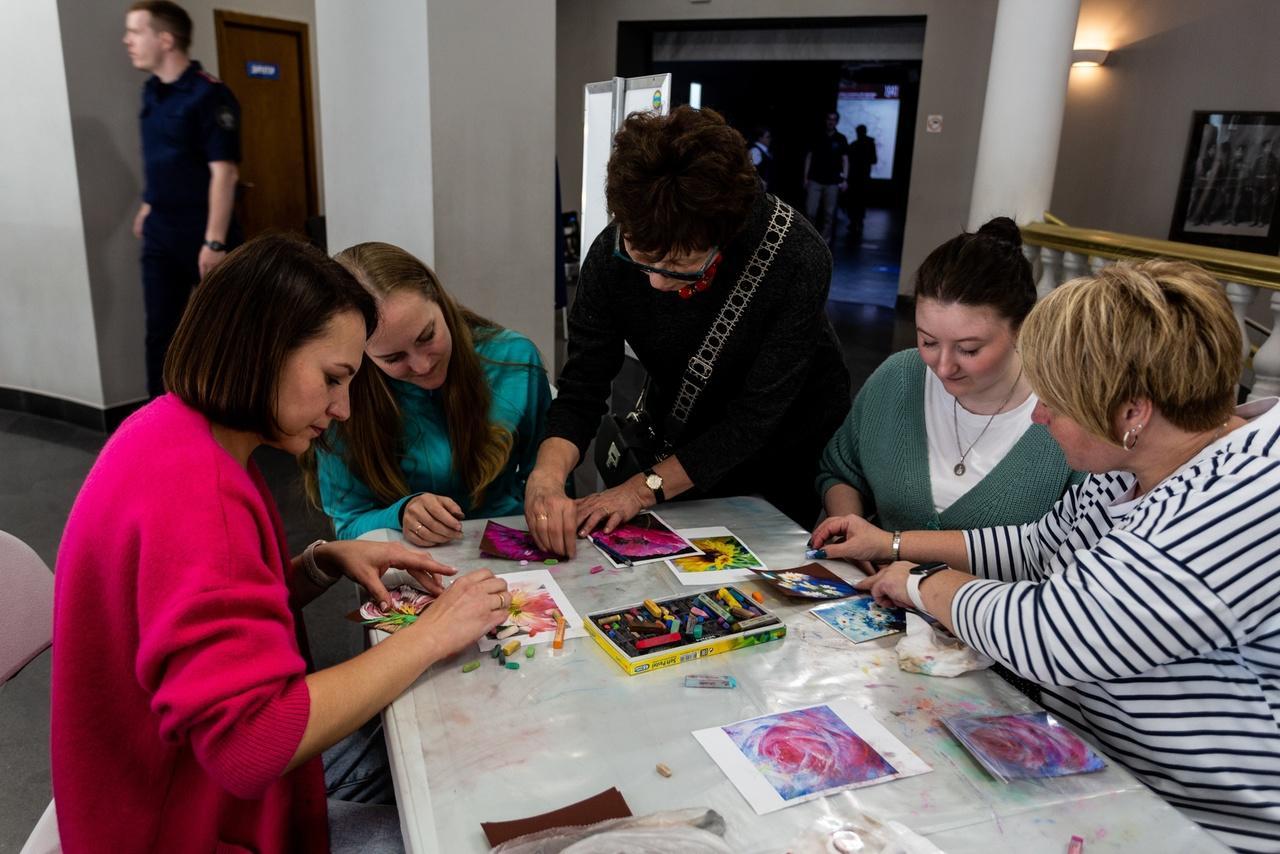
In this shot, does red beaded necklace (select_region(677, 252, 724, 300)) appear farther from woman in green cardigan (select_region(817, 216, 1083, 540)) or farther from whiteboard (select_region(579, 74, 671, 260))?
whiteboard (select_region(579, 74, 671, 260))

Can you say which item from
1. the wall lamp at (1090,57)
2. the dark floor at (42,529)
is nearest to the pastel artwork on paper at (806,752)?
the dark floor at (42,529)

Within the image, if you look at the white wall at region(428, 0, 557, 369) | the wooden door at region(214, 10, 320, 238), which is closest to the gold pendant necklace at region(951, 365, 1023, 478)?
the white wall at region(428, 0, 557, 369)

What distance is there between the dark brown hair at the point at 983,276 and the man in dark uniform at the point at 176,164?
3.25 metres

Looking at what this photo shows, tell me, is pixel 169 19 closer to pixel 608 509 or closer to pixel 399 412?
pixel 399 412

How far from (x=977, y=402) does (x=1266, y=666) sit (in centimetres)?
78

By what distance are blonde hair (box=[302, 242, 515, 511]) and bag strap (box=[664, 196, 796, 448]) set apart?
420 mm

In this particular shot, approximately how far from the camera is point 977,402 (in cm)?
180

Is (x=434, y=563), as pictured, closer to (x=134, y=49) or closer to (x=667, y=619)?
(x=667, y=619)

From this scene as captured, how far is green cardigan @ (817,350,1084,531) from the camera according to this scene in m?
1.72

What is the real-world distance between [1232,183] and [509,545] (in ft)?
24.3

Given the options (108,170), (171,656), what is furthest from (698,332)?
(108,170)

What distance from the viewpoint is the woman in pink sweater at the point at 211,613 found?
3.25 ft

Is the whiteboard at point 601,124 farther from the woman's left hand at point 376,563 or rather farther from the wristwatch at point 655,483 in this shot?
the woman's left hand at point 376,563

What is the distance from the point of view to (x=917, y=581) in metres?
1.43
